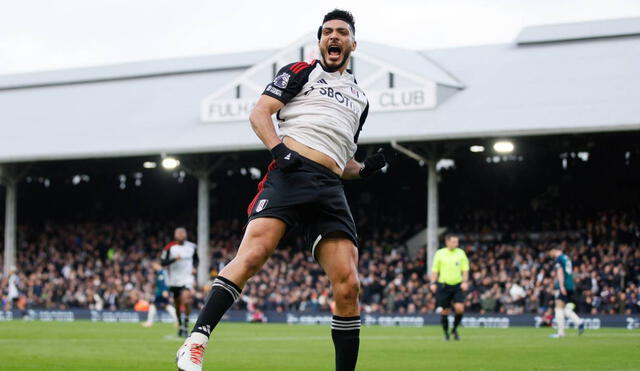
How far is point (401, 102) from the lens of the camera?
3519 centimetres

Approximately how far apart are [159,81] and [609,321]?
987 inches

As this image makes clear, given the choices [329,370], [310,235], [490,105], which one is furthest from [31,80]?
[310,235]

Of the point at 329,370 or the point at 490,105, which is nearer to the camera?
the point at 329,370

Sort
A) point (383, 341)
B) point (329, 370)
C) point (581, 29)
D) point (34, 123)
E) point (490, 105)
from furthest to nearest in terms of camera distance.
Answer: point (34, 123)
point (581, 29)
point (490, 105)
point (383, 341)
point (329, 370)

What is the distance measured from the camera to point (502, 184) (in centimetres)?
3881

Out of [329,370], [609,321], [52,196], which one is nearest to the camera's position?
[329,370]

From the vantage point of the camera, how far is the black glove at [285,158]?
693cm

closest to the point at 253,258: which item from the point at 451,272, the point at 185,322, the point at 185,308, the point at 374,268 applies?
the point at 185,322

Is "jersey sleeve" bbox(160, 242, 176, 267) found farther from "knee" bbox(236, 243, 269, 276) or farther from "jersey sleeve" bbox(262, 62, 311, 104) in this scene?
"knee" bbox(236, 243, 269, 276)

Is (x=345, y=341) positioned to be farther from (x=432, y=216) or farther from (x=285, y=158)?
(x=432, y=216)

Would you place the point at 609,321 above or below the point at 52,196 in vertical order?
below

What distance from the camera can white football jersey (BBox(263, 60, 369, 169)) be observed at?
7.25m

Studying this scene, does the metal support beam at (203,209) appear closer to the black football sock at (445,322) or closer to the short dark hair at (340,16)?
the black football sock at (445,322)

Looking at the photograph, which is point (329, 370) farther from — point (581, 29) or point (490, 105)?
point (581, 29)
